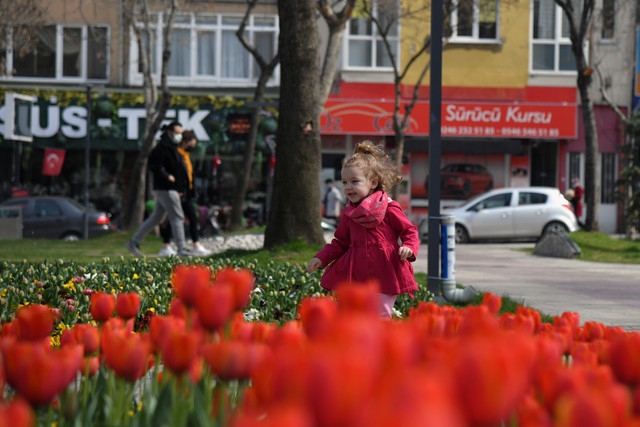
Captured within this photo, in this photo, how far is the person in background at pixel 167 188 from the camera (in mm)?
16278

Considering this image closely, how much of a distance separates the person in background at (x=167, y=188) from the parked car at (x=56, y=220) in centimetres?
1267

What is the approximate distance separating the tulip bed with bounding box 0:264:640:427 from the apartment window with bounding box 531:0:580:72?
3660cm

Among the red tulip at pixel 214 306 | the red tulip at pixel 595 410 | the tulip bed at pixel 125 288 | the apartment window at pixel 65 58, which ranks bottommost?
the tulip bed at pixel 125 288

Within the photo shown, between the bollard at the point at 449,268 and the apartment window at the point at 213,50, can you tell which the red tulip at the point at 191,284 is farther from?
the apartment window at the point at 213,50

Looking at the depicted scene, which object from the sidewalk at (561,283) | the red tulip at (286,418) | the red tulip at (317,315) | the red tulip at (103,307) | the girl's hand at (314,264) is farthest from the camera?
the sidewalk at (561,283)

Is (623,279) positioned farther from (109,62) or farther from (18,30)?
(109,62)

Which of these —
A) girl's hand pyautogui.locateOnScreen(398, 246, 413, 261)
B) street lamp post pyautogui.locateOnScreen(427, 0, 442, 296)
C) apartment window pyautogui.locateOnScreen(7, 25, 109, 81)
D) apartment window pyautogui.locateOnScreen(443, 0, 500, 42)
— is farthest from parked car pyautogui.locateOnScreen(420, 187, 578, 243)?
girl's hand pyautogui.locateOnScreen(398, 246, 413, 261)

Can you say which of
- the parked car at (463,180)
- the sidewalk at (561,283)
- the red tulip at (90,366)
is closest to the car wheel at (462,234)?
the parked car at (463,180)

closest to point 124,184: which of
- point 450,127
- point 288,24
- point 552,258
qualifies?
point 450,127

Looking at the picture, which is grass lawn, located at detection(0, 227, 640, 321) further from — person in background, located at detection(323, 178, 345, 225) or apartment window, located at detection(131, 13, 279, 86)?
apartment window, located at detection(131, 13, 279, 86)

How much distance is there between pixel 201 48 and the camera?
124ft

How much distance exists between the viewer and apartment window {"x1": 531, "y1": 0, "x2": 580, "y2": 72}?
38.7 m

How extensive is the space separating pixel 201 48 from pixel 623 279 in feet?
80.9

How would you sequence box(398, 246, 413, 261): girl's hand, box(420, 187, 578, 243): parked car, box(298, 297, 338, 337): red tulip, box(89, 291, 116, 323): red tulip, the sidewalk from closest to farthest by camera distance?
box(298, 297, 338, 337): red tulip → box(89, 291, 116, 323): red tulip → box(398, 246, 413, 261): girl's hand → the sidewalk → box(420, 187, 578, 243): parked car
